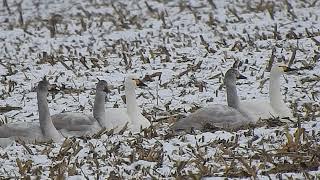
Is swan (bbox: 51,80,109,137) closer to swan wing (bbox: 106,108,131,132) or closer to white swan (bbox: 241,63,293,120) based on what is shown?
swan wing (bbox: 106,108,131,132)

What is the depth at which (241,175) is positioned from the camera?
6.94 metres

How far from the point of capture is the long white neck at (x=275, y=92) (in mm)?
10430

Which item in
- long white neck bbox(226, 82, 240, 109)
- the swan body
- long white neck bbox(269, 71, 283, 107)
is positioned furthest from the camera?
long white neck bbox(269, 71, 283, 107)

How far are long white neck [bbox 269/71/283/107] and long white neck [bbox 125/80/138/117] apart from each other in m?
1.71

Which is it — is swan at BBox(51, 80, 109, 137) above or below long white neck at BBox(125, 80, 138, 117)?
below

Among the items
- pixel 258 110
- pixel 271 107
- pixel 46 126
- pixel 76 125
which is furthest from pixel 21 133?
pixel 271 107

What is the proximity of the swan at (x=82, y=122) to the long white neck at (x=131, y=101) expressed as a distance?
431 mm

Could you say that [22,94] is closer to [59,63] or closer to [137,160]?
[59,63]

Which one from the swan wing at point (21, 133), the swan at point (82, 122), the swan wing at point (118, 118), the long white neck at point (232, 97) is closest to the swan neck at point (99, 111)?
the swan at point (82, 122)

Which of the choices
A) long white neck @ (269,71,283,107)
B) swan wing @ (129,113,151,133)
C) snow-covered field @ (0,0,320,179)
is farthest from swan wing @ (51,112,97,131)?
long white neck @ (269,71,283,107)

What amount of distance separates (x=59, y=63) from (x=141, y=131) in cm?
519

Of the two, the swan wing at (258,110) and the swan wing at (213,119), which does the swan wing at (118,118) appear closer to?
the swan wing at (213,119)

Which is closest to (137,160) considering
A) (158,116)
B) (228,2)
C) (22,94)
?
(158,116)

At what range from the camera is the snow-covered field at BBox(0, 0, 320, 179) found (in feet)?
24.3
